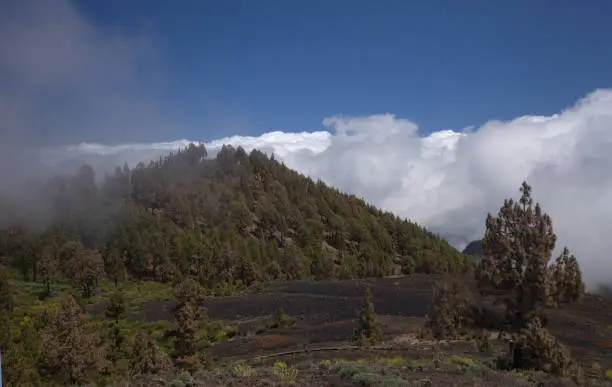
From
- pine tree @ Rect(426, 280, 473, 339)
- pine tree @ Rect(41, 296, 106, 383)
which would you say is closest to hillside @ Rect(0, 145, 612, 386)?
pine tree @ Rect(41, 296, 106, 383)

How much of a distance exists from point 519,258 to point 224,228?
11291 centimetres

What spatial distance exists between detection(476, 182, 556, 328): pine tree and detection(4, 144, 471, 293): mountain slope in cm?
6122

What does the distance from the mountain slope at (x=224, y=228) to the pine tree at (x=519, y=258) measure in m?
61.2

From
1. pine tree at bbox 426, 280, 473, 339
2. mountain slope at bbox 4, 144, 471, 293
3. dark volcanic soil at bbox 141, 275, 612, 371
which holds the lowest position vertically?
dark volcanic soil at bbox 141, 275, 612, 371

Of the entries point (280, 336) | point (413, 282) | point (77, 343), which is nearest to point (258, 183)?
point (413, 282)

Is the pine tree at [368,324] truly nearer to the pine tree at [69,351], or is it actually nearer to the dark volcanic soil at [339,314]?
the dark volcanic soil at [339,314]

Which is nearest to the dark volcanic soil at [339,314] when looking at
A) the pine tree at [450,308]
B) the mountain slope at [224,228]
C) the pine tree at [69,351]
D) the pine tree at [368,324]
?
the pine tree at [368,324]

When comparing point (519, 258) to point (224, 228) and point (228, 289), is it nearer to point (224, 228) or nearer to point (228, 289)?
point (228, 289)

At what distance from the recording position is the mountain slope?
9825cm

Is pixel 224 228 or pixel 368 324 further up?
pixel 224 228

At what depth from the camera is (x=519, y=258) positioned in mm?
17172

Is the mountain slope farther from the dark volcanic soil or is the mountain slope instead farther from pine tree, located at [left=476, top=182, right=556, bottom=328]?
pine tree, located at [left=476, top=182, right=556, bottom=328]

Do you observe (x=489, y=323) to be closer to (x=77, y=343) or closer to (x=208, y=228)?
(x=77, y=343)

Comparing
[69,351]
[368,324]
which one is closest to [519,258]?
[368,324]
